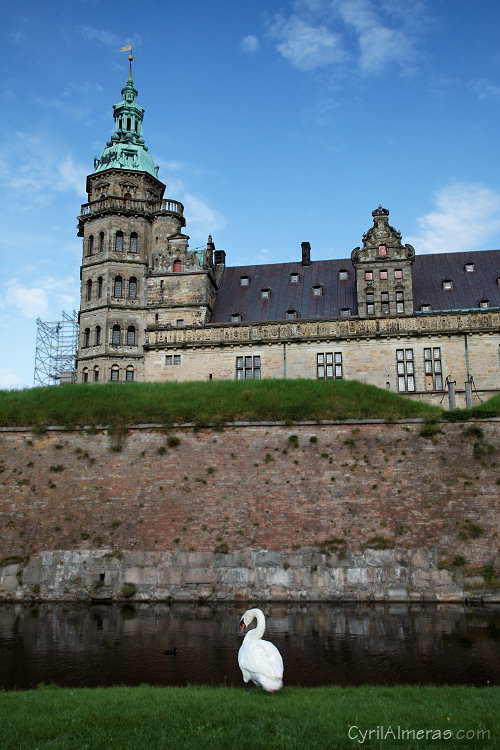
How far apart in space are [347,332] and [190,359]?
9707 millimetres

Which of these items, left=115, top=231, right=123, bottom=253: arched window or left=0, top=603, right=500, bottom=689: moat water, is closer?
left=0, top=603, right=500, bottom=689: moat water

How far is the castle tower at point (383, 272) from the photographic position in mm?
37406

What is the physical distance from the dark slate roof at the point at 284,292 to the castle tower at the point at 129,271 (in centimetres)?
172

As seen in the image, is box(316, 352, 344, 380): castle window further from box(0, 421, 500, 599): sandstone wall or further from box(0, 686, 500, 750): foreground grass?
box(0, 686, 500, 750): foreground grass

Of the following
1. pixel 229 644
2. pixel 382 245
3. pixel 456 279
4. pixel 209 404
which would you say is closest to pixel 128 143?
pixel 382 245

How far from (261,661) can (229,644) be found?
5242mm

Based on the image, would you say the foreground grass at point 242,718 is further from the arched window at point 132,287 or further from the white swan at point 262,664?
the arched window at point 132,287

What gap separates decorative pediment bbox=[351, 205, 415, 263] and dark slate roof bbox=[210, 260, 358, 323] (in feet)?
9.15

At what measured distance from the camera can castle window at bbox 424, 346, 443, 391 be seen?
35250 mm

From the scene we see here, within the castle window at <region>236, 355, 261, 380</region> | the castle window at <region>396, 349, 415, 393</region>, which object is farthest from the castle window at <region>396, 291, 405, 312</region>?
the castle window at <region>236, 355, 261, 380</region>

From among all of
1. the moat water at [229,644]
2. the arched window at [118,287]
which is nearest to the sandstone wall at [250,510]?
the moat water at [229,644]

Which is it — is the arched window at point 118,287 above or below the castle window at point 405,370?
above

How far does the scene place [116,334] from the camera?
38.9m

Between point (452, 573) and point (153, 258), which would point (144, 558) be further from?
point (153, 258)
